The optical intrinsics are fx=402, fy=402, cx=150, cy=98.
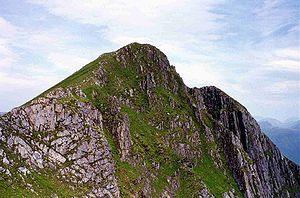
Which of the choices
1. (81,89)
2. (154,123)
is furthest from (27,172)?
(154,123)

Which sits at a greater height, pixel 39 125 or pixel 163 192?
pixel 39 125

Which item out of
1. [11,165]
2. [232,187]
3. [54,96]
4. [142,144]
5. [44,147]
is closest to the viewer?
[11,165]

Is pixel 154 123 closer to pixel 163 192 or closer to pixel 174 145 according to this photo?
pixel 174 145

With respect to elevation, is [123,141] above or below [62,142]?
below

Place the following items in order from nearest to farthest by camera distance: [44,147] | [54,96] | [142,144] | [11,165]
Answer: [11,165] < [44,147] < [54,96] < [142,144]

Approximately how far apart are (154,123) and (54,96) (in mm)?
45260

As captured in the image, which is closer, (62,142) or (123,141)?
(62,142)

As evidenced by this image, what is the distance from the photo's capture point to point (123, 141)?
136m

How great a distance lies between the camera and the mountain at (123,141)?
353ft

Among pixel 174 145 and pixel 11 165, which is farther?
pixel 174 145

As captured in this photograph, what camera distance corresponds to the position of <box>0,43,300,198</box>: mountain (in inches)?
4232

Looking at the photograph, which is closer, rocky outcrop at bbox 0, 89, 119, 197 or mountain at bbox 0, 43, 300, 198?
rocky outcrop at bbox 0, 89, 119, 197

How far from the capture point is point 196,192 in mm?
146250

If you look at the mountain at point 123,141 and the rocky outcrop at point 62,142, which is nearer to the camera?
the rocky outcrop at point 62,142
